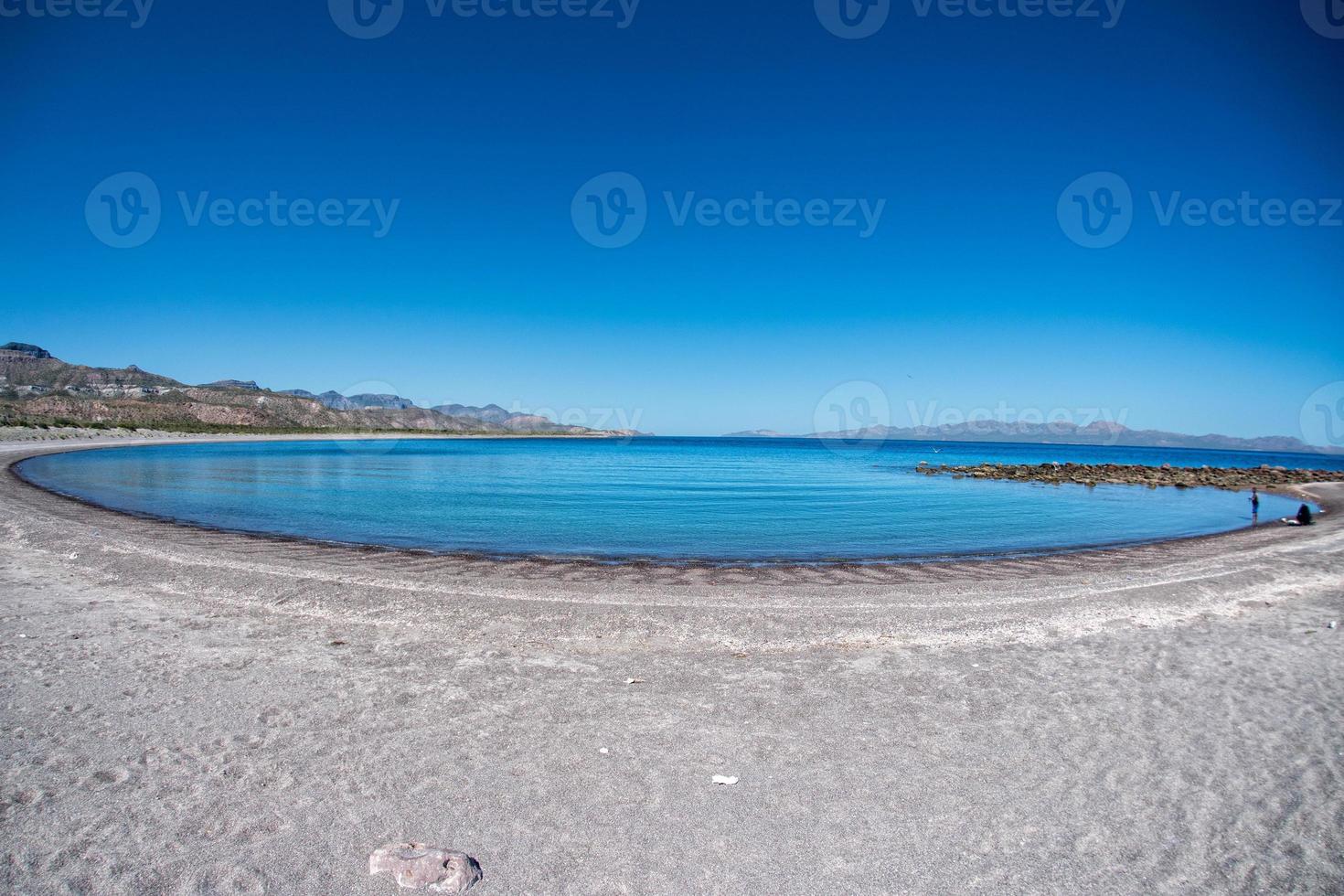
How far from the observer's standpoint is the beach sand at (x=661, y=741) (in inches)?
161

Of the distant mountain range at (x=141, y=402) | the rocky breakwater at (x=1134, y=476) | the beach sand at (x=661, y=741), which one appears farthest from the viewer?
the distant mountain range at (x=141, y=402)

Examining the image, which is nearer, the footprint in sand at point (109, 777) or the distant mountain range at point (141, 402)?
the footprint in sand at point (109, 777)

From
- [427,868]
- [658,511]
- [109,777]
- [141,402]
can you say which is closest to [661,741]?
[427,868]

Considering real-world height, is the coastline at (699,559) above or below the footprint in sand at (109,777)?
below

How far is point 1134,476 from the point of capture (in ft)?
168

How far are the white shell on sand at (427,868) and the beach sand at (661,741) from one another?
11 centimetres

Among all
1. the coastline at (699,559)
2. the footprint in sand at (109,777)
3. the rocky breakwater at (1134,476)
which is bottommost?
the rocky breakwater at (1134,476)

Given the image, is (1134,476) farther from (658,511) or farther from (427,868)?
(427,868)

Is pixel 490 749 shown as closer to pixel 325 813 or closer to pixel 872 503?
pixel 325 813

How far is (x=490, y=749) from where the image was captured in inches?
216

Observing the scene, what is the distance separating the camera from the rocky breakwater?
46.9 meters

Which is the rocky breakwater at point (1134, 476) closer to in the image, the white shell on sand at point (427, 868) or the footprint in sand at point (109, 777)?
the white shell on sand at point (427, 868)

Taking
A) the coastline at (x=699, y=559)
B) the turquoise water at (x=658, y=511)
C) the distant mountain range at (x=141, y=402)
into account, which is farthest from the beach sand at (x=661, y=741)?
the distant mountain range at (x=141, y=402)

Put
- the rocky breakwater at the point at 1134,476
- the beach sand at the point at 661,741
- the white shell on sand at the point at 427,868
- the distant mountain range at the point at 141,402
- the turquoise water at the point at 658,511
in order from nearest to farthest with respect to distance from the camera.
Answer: the white shell on sand at the point at 427,868, the beach sand at the point at 661,741, the turquoise water at the point at 658,511, the rocky breakwater at the point at 1134,476, the distant mountain range at the point at 141,402
